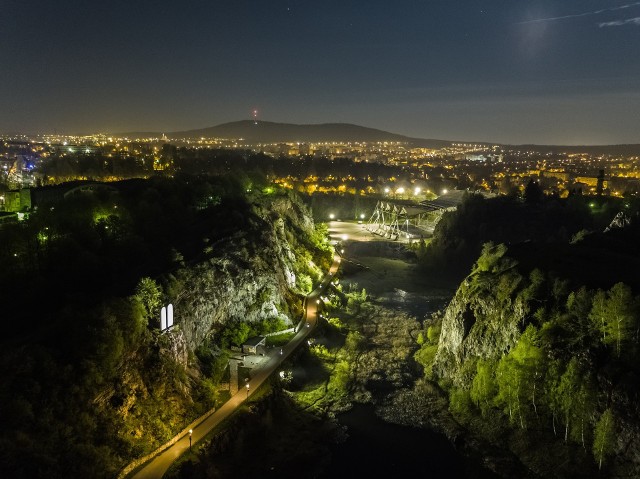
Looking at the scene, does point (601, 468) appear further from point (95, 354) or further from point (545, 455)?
point (95, 354)

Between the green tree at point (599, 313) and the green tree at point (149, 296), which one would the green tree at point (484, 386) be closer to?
the green tree at point (599, 313)

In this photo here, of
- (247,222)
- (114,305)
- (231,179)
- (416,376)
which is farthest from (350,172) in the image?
(114,305)

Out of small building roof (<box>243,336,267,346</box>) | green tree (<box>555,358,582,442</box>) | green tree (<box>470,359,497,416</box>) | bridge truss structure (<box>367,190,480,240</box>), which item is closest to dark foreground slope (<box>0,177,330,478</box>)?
small building roof (<box>243,336,267,346</box>)

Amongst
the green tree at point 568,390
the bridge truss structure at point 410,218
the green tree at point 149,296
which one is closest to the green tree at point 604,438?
the green tree at point 568,390

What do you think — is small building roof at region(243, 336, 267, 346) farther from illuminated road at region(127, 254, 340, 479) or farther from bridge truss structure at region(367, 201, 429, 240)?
bridge truss structure at region(367, 201, 429, 240)

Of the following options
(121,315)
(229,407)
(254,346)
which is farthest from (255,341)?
(121,315)

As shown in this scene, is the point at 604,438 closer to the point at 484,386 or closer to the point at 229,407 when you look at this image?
the point at 484,386
